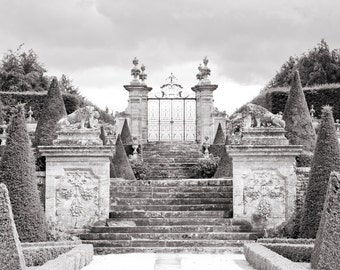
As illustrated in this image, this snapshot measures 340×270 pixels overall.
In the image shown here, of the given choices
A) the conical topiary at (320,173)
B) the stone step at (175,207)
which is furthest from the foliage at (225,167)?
the conical topiary at (320,173)

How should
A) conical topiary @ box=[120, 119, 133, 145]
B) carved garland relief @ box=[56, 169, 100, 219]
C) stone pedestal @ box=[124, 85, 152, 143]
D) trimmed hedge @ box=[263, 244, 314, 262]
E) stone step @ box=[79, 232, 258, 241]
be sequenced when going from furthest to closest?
stone pedestal @ box=[124, 85, 152, 143], conical topiary @ box=[120, 119, 133, 145], carved garland relief @ box=[56, 169, 100, 219], stone step @ box=[79, 232, 258, 241], trimmed hedge @ box=[263, 244, 314, 262]

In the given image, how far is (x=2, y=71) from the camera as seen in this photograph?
180ft

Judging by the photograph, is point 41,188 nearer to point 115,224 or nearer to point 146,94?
point 115,224

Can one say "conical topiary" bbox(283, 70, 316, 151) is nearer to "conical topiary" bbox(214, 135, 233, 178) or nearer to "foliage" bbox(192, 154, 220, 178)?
"conical topiary" bbox(214, 135, 233, 178)

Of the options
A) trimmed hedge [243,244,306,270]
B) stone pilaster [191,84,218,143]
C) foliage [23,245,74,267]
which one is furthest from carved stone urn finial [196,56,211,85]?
foliage [23,245,74,267]

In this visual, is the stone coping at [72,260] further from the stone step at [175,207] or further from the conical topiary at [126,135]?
the conical topiary at [126,135]

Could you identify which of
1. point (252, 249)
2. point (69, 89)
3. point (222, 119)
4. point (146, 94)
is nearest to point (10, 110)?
point (146, 94)

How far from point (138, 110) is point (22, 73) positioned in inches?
818

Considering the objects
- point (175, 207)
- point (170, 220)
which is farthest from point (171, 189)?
point (170, 220)

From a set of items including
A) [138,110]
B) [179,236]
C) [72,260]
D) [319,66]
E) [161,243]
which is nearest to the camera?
[72,260]

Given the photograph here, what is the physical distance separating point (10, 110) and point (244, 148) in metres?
26.5

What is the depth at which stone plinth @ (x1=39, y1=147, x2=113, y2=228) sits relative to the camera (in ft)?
60.5

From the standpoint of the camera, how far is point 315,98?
1585 inches

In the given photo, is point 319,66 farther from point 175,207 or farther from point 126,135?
point 175,207
